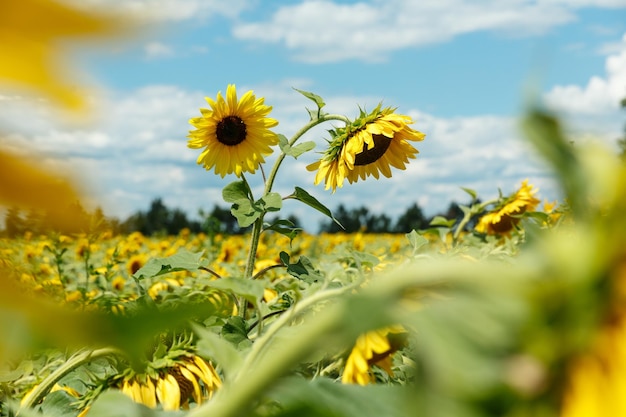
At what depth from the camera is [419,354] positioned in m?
0.23

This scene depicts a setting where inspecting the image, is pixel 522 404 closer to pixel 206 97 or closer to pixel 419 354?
pixel 419 354

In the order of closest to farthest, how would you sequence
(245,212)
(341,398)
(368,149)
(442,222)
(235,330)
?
(341,398) < (235,330) < (245,212) < (368,149) < (442,222)

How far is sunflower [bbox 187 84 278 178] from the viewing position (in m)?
1.59

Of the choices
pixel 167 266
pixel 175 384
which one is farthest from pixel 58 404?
pixel 167 266

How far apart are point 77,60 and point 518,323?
0.50ft

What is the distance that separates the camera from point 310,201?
4.28ft

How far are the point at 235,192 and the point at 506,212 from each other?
1.11 m

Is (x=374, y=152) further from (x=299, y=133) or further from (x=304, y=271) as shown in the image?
(x=304, y=271)

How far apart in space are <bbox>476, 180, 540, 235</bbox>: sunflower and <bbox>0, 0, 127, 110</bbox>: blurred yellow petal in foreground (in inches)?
82.7

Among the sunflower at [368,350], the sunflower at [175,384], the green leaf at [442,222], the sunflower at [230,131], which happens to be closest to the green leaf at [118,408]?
the sunflower at [368,350]

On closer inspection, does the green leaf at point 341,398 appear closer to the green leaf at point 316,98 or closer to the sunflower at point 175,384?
the sunflower at point 175,384

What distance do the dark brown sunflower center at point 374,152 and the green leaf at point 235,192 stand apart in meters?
0.33

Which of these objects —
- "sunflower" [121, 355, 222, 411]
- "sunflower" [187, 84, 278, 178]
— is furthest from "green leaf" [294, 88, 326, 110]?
"sunflower" [121, 355, 222, 411]

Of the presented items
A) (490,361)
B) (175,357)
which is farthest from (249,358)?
(175,357)
